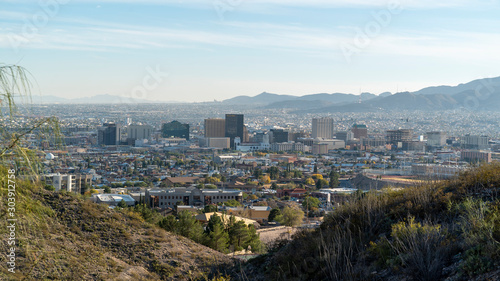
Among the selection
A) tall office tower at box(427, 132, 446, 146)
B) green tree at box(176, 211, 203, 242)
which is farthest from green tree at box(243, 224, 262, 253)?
tall office tower at box(427, 132, 446, 146)

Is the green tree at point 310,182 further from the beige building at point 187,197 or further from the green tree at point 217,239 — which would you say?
the green tree at point 217,239

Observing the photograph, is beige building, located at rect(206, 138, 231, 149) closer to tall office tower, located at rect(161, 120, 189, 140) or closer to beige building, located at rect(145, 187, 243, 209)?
tall office tower, located at rect(161, 120, 189, 140)

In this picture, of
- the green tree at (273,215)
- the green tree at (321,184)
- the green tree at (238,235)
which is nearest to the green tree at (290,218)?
the green tree at (273,215)

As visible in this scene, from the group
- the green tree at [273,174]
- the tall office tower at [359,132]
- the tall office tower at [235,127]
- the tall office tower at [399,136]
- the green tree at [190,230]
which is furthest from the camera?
the tall office tower at [359,132]

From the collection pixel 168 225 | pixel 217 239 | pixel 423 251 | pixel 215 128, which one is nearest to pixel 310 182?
pixel 217 239

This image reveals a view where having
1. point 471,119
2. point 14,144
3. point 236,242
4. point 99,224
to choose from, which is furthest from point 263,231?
point 471,119

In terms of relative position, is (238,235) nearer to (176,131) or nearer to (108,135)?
(108,135)

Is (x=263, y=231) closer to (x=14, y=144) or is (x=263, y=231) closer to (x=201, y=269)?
(x=201, y=269)
